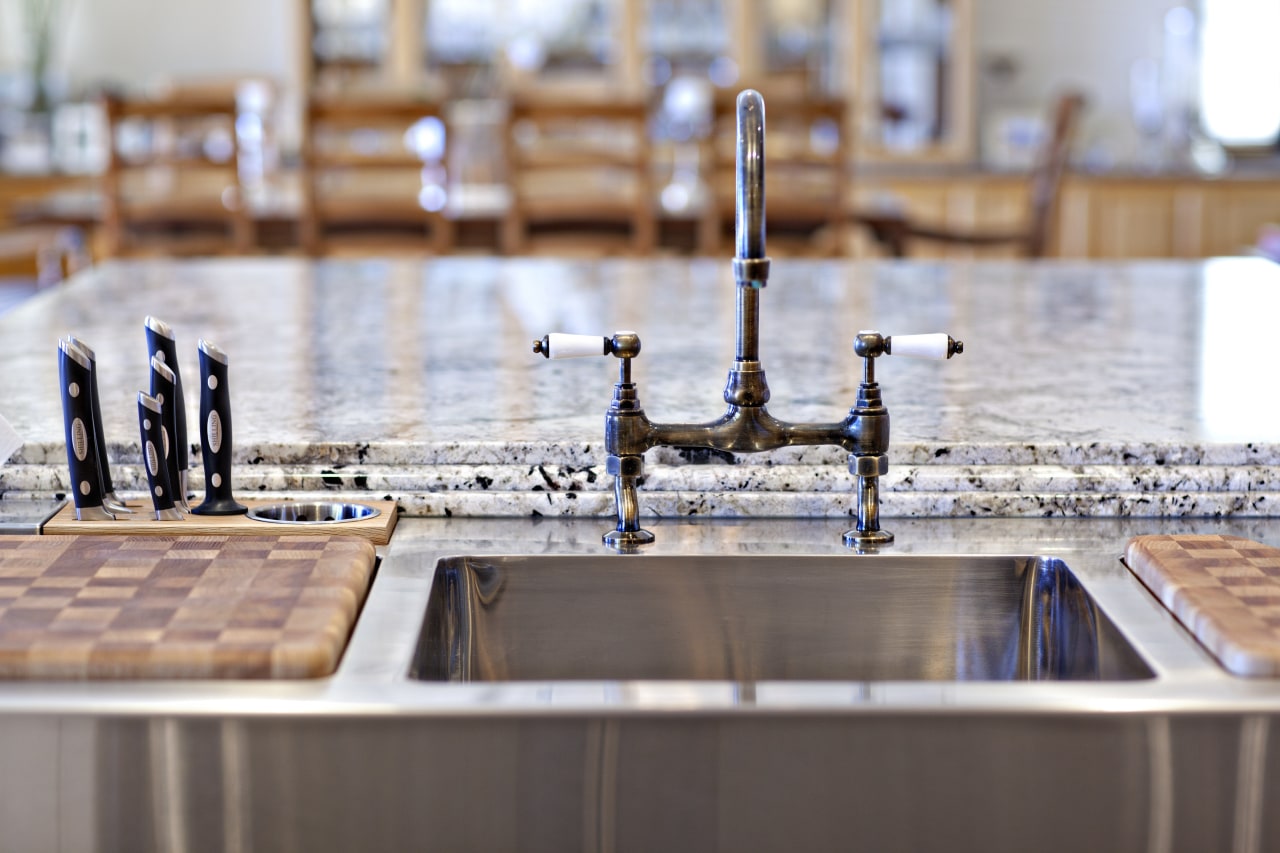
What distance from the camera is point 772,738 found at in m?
0.68

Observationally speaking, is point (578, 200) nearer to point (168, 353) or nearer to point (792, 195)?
point (792, 195)

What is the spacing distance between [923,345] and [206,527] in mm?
471

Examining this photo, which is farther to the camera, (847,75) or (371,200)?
(847,75)

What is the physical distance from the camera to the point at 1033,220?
422 cm

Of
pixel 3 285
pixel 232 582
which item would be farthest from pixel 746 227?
pixel 3 285

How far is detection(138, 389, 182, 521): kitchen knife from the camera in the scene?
0.87 meters

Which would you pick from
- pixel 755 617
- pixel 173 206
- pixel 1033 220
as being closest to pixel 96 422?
pixel 755 617

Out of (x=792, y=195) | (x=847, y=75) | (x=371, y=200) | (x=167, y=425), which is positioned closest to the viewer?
(x=167, y=425)

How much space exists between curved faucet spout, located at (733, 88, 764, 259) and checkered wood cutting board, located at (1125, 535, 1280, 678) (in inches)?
12.1

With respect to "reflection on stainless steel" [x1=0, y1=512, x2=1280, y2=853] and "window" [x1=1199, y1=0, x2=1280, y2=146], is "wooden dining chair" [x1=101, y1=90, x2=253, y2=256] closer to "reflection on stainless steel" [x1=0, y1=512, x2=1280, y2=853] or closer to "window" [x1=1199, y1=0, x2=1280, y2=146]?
"reflection on stainless steel" [x1=0, y1=512, x2=1280, y2=853]

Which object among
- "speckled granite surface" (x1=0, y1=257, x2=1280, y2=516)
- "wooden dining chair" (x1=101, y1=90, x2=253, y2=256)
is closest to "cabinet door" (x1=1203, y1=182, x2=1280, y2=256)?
"speckled granite surface" (x1=0, y1=257, x2=1280, y2=516)

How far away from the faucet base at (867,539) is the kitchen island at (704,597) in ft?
0.05

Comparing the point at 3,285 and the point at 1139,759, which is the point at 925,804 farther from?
the point at 3,285

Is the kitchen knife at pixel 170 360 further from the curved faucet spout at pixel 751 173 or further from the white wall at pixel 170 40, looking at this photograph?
the white wall at pixel 170 40
